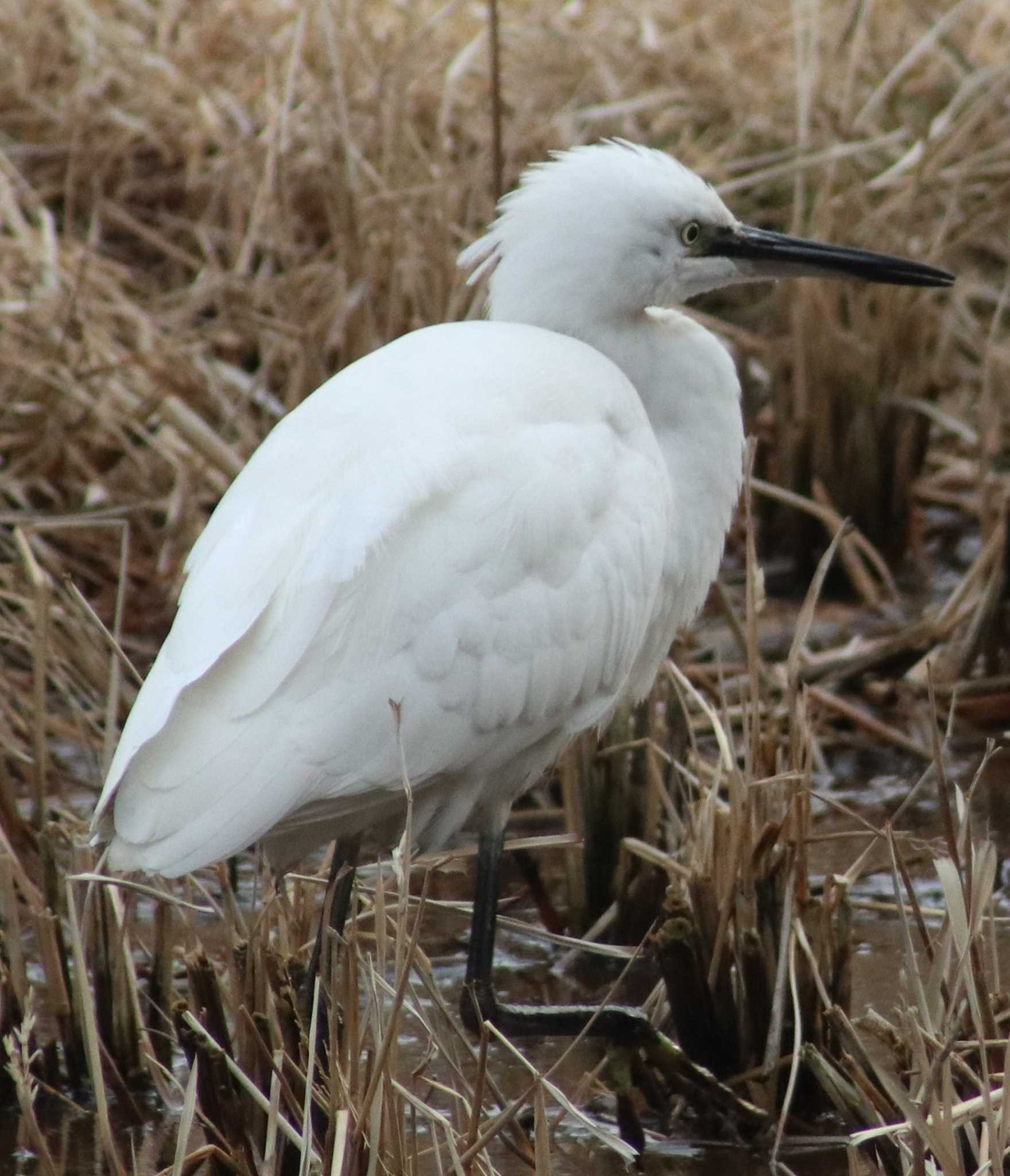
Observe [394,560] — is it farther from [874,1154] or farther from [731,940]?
[874,1154]

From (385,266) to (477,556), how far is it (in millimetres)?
2151

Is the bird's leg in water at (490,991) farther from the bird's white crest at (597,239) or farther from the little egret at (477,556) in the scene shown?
the bird's white crest at (597,239)

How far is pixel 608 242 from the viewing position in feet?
9.04

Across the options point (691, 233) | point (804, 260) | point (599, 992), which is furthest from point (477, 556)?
point (599, 992)

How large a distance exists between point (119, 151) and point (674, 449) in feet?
10.1

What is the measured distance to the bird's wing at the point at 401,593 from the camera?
2227 mm

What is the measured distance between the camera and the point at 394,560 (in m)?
2.36

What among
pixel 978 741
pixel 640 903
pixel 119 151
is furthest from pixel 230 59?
pixel 640 903

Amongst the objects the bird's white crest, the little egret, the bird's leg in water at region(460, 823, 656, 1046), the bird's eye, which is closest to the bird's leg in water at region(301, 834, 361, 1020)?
the little egret

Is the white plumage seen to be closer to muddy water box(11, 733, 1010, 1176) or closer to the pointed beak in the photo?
the pointed beak

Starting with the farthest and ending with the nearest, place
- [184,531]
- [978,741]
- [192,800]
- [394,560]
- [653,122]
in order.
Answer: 1. [653,122]
2. [184,531]
3. [978,741]
4. [394,560]
5. [192,800]

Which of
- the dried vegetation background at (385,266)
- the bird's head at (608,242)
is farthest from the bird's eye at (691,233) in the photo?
the dried vegetation background at (385,266)

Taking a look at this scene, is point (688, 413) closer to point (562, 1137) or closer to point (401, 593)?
point (401, 593)

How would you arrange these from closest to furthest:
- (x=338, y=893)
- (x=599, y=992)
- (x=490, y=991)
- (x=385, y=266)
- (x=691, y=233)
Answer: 1. (x=338, y=893)
2. (x=490, y=991)
3. (x=691, y=233)
4. (x=599, y=992)
5. (x=385, y=266)
